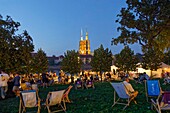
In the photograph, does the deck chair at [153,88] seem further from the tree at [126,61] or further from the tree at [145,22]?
the tree at [126,61]

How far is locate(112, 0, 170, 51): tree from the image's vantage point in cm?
2909

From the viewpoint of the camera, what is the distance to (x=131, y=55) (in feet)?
128

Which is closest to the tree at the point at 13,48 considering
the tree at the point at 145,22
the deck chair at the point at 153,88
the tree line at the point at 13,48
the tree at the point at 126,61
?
the tree line at the point at 13,48

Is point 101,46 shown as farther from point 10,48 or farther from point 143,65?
point 10,48

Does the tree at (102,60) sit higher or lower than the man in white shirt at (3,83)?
higher

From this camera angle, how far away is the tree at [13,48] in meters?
16.8

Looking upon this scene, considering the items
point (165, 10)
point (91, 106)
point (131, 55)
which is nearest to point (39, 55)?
point (131, 55)

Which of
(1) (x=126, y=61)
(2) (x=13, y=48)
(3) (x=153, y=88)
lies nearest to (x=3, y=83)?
(2) (x=13, y=48)

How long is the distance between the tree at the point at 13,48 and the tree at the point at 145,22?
15.5m

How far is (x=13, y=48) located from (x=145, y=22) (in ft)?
57.4

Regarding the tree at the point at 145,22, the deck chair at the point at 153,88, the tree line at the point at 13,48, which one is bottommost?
the deck chair at the point at 153,88

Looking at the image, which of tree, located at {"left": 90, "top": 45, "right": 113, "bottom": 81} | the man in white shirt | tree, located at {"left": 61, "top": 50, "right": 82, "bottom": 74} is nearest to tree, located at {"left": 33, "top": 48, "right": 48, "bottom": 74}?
tree, located at {"left": 61, "top": 50, "right": 82, "bottom": 74}

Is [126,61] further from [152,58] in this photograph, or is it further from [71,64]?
[71,64]

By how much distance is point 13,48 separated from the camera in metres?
17.4
